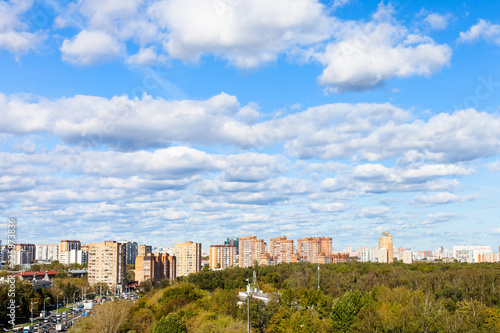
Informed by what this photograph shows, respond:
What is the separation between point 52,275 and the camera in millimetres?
122250

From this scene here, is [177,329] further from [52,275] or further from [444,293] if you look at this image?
[52,275]

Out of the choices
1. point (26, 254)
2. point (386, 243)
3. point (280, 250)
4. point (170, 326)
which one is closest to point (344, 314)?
point (170, 326)

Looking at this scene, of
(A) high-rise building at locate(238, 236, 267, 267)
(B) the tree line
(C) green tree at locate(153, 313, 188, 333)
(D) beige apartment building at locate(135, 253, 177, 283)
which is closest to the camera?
(C) green tree at locate(153, 313, 188, 333)

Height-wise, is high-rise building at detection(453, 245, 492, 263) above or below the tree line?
below

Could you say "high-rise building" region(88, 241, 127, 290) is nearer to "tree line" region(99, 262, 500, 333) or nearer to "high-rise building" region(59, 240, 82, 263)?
"tree line" region(99, 262, 500, 333)

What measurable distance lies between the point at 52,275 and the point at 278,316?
97.3 metres

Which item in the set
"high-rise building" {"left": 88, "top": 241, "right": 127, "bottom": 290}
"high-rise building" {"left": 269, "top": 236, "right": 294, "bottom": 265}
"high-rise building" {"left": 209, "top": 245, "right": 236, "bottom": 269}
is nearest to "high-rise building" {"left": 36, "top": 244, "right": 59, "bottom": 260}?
"high-rise building" {"left": 209, "top": 245, "right": 236, "bottom": 269}

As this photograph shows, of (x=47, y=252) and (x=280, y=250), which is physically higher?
(x=280, y=250)

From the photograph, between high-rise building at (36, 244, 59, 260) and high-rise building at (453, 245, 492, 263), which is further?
high-rise building at (36, 244, 59, 260)

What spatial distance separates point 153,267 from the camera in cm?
12556

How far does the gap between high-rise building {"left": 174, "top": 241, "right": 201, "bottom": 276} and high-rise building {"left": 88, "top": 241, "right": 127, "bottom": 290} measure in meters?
25.7

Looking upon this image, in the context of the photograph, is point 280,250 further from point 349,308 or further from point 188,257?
point 349,308

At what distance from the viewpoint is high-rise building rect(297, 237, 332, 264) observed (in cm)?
14862

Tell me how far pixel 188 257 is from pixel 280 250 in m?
34.8
